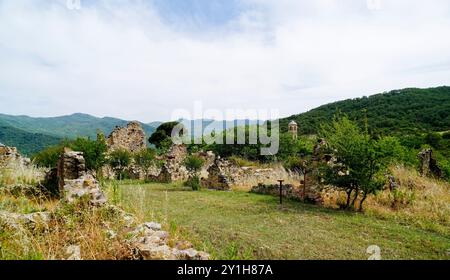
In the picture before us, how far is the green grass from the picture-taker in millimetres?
5523

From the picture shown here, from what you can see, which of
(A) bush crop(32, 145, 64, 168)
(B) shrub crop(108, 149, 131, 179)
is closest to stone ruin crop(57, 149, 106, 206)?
(A) bush crop(32, 145, 64, 168)

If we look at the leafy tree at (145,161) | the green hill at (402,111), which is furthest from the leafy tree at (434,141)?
the leafy tree at (145,161)

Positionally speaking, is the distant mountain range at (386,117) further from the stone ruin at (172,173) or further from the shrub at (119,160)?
the stone ruin at (172,173)

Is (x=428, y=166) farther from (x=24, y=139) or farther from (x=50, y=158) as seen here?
(x=24, y=139)

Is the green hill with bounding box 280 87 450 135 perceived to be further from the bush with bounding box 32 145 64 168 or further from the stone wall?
the bush with bounding box 32 145 64 168

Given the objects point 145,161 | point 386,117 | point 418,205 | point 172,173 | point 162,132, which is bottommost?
point 418,205

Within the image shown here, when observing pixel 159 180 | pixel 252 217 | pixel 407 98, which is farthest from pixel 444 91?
pixel 252 217

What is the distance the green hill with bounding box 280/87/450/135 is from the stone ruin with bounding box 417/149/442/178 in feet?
57.0

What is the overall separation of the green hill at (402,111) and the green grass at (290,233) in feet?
84.3

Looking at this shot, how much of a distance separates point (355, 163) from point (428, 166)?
25.1 ft

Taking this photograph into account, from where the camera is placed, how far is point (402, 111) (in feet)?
178

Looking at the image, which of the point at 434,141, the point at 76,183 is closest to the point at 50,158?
the point at 76,183
